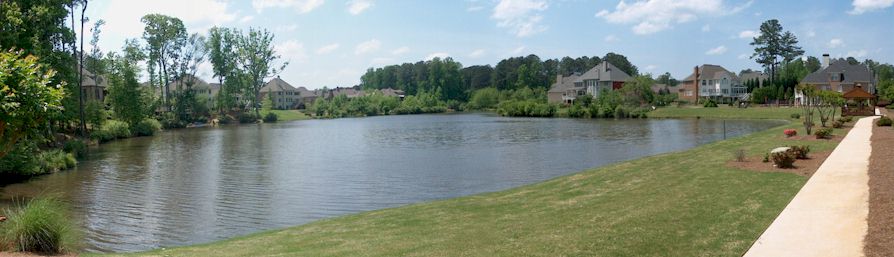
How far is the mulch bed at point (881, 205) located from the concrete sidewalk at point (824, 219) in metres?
0.12

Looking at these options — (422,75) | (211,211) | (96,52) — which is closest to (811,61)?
(422,75)

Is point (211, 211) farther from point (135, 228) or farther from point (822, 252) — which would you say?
point (822, 252)

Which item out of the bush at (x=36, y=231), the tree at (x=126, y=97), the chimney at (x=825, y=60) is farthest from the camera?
the chimney at (x=825, y=60)

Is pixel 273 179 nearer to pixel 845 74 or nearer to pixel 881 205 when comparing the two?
pixel 881 205

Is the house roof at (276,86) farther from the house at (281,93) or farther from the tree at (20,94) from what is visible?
the tree at (20,94)

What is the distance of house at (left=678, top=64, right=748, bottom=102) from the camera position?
392 ft

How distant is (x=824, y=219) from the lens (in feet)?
35.4

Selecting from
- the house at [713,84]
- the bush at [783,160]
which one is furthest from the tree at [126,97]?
the house at [713,84]

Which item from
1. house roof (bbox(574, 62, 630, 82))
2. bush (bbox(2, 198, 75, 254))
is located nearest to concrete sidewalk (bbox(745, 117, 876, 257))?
bush (bbox(2, 198, 75, 254))

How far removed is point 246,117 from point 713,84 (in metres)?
87.6

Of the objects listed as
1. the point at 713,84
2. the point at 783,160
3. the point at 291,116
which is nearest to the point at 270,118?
the point at 291,116

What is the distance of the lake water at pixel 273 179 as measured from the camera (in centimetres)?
1905

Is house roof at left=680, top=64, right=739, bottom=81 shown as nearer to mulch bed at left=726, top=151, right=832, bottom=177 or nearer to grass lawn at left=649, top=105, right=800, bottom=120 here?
grass lawn at left=649, top=105, right=800, bottom=120

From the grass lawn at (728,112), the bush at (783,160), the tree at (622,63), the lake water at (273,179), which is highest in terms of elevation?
the tree at (622,63)
